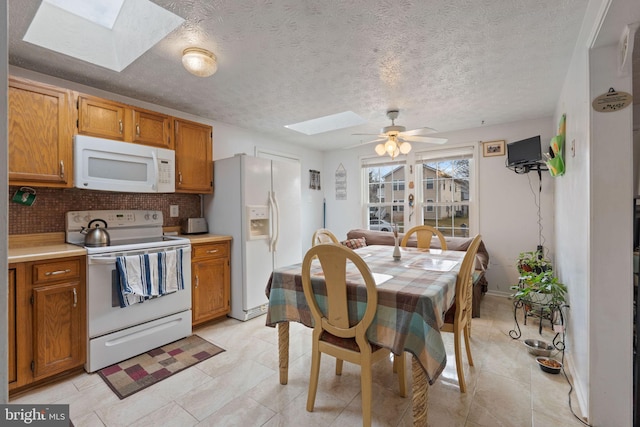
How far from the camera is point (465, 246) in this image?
3.49 m

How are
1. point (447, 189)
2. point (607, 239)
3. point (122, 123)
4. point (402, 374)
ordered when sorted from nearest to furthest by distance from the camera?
point (607, 239) → point (402, 374) → point (122, 123) → point (447, 189)

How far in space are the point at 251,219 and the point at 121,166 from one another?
4.18 ft

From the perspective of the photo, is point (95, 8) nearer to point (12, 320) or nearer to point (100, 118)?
point (100, 118)

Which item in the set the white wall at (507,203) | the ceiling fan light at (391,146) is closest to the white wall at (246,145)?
the ceiling fan light at (391,146)

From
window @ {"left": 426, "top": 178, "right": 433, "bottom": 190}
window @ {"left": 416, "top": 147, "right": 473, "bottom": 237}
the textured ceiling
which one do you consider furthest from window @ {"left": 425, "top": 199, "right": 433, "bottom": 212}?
the textured ceiling

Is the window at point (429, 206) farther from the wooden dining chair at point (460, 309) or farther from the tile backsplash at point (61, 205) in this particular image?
the tile backsplash at point (61, 205)

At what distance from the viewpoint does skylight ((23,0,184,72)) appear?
1907mm

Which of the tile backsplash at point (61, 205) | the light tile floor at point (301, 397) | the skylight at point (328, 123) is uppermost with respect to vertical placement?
the skylight at point (328, 123)

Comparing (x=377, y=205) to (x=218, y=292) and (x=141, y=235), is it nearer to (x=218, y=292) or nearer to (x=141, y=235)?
(x=218, y=292)

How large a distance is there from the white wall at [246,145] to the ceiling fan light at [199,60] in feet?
4.19

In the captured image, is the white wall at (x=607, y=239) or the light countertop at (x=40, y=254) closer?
the white wall at (x=607, y=239)

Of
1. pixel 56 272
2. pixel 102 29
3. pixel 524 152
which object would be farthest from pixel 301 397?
pixel 524 152

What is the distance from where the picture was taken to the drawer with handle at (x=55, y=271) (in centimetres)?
190

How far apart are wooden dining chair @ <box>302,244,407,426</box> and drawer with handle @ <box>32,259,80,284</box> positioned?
1.75 metres
